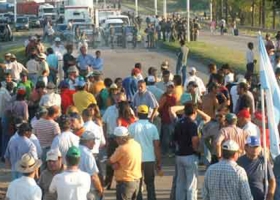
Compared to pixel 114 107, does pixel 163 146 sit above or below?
below

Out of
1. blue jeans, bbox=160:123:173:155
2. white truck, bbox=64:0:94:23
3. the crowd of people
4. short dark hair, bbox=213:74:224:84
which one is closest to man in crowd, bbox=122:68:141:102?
the crowd of people

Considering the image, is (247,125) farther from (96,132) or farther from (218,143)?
(96,132)

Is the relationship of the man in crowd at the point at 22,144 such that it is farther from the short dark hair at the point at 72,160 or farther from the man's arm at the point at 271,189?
the man's arm at the point at 271,189

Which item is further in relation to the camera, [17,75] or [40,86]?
[17,75]

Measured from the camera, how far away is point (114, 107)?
51.5 ft

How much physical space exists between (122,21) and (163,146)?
3989cm

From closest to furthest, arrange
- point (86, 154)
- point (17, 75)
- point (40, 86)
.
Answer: point (86, 154) < point (40, 86) < point (17, 75)

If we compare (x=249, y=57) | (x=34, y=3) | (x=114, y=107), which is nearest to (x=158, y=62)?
(x=249, y=57)

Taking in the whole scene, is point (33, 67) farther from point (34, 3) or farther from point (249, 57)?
point (34, 3)

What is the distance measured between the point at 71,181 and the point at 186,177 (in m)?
3.51

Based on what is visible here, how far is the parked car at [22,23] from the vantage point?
79406mm

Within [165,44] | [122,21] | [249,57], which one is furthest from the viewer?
[122,21]

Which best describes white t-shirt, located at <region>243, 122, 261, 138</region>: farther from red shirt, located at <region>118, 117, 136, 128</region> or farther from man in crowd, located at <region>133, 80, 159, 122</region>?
man in crowd, located at <region>133, 80, 159, 122</region>

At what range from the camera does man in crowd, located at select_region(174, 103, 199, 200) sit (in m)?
13.1
